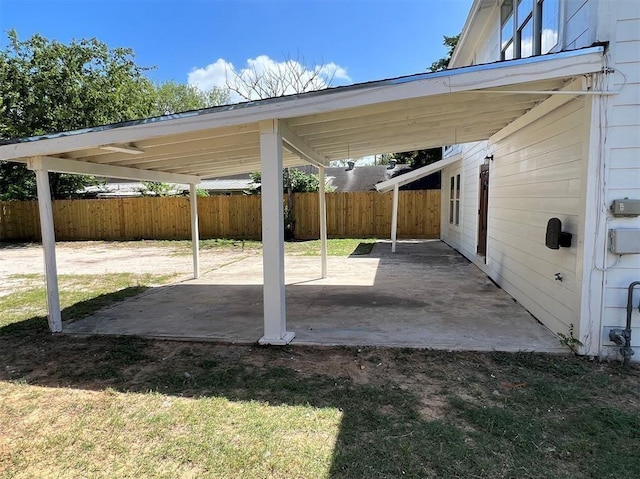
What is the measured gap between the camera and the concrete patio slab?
4324mm

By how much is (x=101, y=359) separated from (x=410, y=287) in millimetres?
4715

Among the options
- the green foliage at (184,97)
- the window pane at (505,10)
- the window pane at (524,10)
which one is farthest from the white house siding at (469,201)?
the green foliage at (184,97)

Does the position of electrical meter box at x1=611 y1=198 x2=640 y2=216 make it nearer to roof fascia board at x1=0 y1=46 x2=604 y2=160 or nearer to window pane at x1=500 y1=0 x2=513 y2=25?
roof fascia board at x1=0 y1=46 x2=604 y2=160

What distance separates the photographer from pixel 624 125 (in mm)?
3484

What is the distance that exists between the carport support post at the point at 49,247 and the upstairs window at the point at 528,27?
20.3 ft

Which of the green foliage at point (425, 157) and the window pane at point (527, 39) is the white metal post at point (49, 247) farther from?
the green foliage at point (425, 157)

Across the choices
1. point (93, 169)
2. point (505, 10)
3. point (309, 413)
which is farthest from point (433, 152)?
point (309, 413)

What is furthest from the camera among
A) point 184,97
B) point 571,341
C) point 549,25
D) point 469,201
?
point 184,97

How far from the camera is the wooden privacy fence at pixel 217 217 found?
15.4 meters

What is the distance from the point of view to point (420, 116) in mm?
4871

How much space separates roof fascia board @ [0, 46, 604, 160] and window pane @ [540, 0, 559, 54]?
1350 mm

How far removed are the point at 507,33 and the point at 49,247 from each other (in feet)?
24.7

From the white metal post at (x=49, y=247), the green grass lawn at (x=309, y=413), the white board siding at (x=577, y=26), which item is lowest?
the green grass lawn at (x=309, y=413)

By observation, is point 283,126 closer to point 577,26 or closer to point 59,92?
point 577,26
